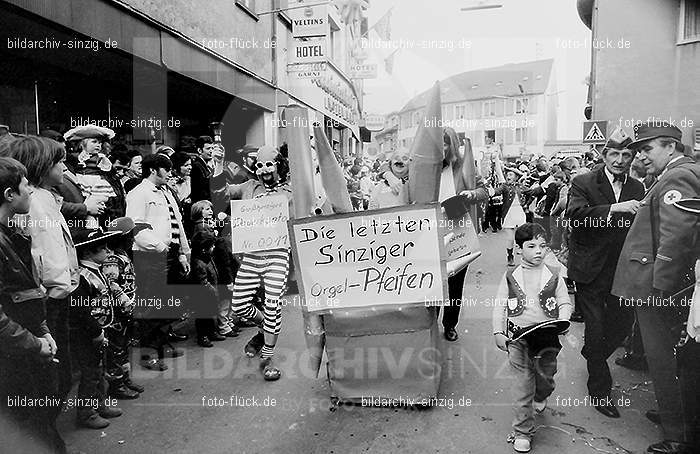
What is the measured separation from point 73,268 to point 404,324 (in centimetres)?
224

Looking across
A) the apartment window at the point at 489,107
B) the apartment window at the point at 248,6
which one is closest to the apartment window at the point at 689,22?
the apartment window at the point at 248,6

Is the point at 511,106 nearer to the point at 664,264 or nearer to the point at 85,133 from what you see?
the point at 85,133

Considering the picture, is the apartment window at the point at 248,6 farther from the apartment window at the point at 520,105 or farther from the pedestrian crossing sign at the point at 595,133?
the apartment window at the point at 520,105

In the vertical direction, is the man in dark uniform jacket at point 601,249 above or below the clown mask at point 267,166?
below

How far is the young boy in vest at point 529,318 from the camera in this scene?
3.74 meters

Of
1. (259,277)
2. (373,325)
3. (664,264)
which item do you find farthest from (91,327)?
(664,264)

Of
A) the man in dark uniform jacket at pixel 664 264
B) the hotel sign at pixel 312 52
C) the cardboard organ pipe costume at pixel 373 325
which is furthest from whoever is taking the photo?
the hotel sign at pixel 312 52

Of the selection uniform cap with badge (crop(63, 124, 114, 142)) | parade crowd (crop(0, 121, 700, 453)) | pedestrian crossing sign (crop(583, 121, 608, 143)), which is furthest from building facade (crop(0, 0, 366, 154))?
pedestrian crossing sign (crop(583, 121, 608, 143))

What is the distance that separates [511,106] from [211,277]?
66.3 meters

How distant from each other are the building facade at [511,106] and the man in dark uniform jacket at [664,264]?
58.0 meters

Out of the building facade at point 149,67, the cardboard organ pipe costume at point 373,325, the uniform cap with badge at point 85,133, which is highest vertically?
the building facade at point 149,67

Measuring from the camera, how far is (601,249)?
4.40 meters

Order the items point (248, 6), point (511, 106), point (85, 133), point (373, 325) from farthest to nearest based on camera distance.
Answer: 1. point (511, 106)
2. point (248, 6)
3. point (85, 133)
4. point (373, 325)

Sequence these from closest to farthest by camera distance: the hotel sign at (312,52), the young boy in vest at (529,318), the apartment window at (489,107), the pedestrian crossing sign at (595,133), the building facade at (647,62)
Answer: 1. the young boy in vest at (529,318)
2. the pedestrian crossing sign at (595,133)
3. the hotel sign at (312,52)
4. the building facade at (647,62)
5. the apartment window at (489,107)
